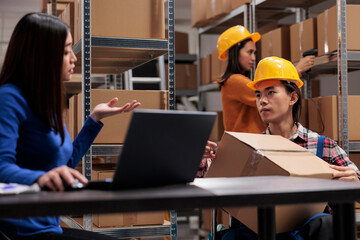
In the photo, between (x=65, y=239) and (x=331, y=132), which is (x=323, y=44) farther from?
(x=65, y=239)

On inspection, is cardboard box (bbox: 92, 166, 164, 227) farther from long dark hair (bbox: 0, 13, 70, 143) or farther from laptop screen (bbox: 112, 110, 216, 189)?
laptop screen (bbox: 112, 110, 216, 189)

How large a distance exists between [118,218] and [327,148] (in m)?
1.21

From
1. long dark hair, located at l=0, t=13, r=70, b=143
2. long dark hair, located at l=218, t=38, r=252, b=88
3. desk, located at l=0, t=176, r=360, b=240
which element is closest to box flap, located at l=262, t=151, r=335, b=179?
desk, located at l=0, t=176, r=360, b=240

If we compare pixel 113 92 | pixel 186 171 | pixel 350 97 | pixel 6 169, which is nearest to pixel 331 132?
pixel 350 97

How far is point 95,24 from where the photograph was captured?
2807 millimetres

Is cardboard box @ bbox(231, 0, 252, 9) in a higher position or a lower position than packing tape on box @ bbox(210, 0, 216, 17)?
lower

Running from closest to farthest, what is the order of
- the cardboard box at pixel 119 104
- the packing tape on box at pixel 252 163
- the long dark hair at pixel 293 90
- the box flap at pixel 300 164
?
the box flap at pixel 300 164
the packing tape on box at pixel 252 163
the long dark hair at pixel 293 90
the cardboard box at pixel 119 104

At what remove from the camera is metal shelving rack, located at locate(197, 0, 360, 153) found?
3.58m

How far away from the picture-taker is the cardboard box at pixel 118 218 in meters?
2.82

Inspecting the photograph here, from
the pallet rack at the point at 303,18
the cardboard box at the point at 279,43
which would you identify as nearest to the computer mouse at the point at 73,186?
the pallet rack at the point at 303,18

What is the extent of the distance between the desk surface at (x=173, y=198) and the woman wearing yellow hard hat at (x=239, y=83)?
240 cm

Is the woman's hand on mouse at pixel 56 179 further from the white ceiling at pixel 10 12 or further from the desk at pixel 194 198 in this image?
the white ceiling at pixel 10 12

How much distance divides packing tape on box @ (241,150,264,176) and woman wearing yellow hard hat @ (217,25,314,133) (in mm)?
1751

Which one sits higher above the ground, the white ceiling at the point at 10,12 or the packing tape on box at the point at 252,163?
the white ceiling at the point at 10,12
